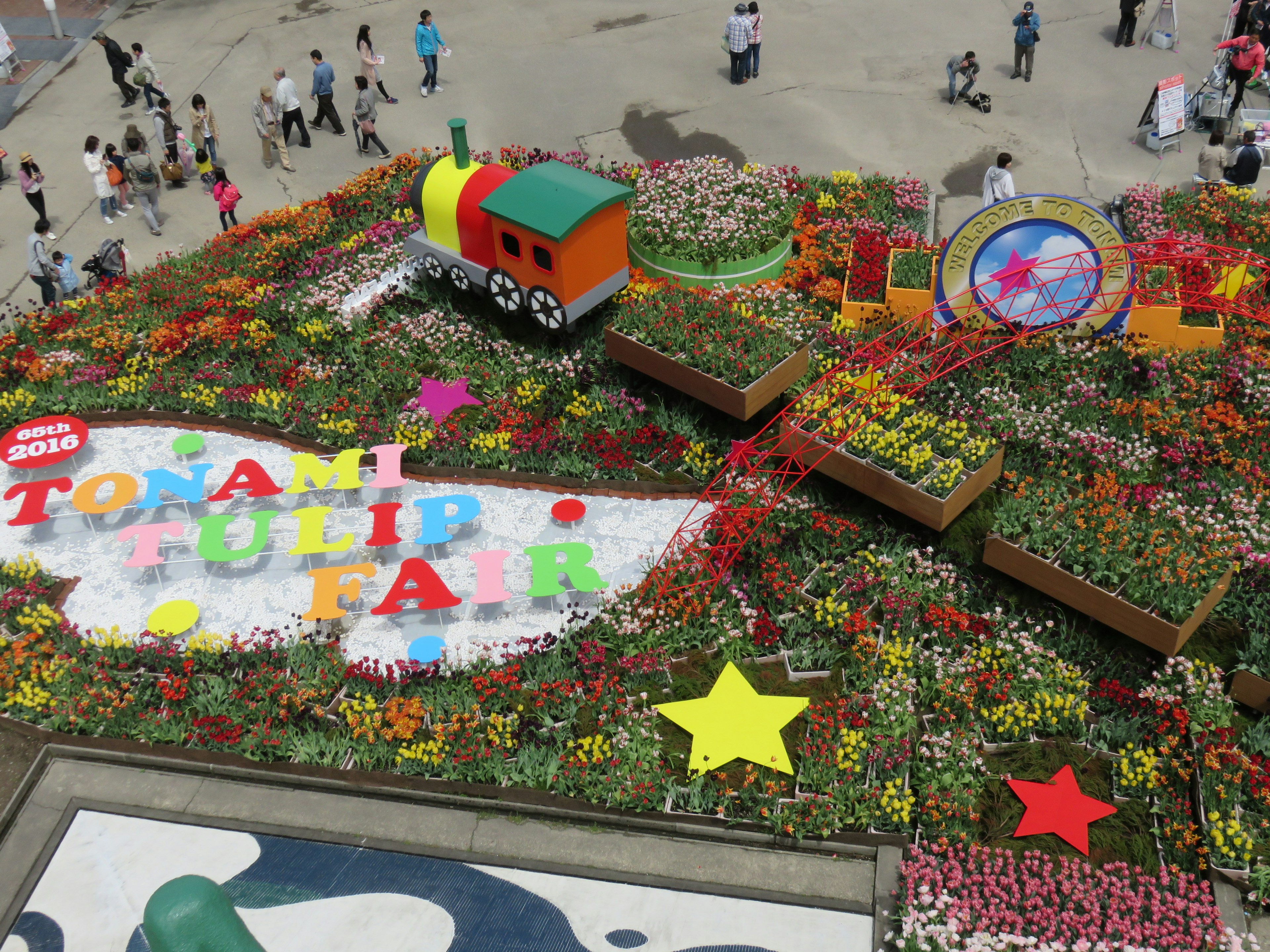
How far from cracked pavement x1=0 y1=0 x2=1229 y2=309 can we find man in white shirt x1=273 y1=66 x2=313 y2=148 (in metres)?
0.24

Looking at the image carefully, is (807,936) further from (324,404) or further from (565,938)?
(324,404)

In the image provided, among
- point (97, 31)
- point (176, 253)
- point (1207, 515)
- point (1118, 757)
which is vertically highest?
point (97, 31)

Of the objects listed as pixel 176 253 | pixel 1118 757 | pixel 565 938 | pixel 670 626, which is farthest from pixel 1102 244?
pixel 176 253

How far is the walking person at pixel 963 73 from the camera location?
18.1 meters

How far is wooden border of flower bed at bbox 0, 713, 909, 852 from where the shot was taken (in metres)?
8.38

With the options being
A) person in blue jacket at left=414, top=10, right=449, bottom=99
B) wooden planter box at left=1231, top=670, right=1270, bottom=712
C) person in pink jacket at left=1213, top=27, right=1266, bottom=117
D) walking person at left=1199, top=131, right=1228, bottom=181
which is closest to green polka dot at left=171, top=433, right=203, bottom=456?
person in blue jacket at left=414, top=10, right=449, bottom=99

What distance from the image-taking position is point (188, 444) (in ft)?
39.9

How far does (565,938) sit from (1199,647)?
6392 millimetres

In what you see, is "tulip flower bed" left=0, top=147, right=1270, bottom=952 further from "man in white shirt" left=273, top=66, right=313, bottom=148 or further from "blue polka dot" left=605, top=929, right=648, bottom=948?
"man in white shirt" left=273, top=66, right=313, bottom=148

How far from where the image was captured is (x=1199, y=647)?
9.59m

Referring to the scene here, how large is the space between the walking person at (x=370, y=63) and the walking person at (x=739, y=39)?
21.2 feet

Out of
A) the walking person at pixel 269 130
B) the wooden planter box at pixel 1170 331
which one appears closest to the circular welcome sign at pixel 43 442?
the walking person at pixel 269 130

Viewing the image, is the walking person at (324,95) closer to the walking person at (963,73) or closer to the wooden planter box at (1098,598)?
the walking person at (963,73)

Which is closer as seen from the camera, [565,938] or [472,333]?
[565,938]
